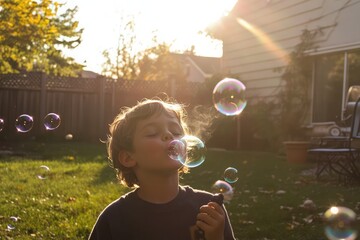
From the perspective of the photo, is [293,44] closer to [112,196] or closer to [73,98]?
[73,98]

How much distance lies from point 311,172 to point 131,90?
919 centimetres

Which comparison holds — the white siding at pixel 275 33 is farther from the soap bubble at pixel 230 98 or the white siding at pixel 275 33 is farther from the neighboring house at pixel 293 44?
the soap bubble at pixel 230 98

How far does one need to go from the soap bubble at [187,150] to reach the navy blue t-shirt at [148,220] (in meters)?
0.22

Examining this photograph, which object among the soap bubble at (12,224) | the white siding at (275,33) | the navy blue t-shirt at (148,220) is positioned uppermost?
the white siding at (275,33)

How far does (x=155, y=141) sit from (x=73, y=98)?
1386 cm

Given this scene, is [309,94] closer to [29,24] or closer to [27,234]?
[29,24]

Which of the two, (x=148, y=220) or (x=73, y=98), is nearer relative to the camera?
(x=148, y=220)

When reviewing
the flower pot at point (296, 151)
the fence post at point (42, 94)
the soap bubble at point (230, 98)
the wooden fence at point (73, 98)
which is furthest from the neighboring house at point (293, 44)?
the fence post at point (42, 94)

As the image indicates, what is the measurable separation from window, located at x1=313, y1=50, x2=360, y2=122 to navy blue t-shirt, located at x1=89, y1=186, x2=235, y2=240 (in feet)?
27.4

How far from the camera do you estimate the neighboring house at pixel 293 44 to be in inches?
419

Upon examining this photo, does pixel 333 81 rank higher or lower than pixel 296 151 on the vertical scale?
higher

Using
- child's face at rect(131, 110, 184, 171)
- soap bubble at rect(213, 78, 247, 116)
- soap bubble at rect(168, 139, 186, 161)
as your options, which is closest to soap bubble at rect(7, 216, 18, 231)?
child's face at rect(131, 110, 184, 171)

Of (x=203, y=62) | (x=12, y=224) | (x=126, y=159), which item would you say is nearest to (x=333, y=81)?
(x=12, y=224)

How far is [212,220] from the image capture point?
207 centimetres
